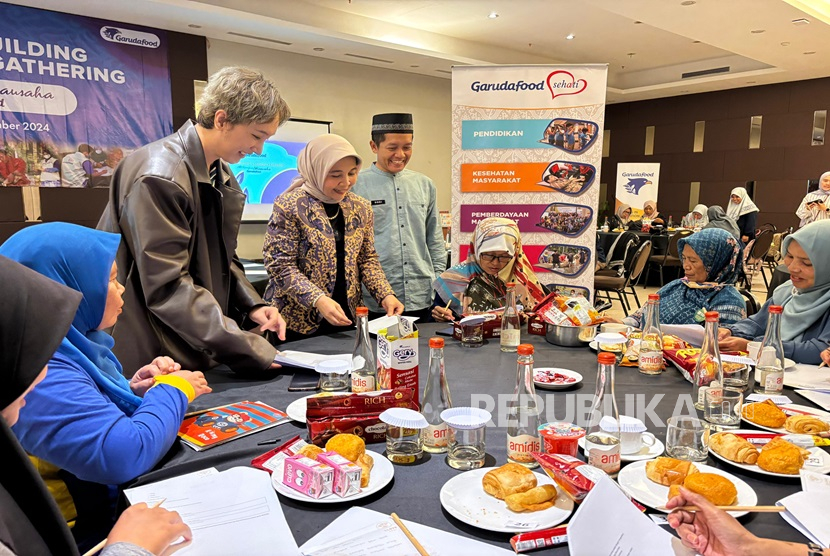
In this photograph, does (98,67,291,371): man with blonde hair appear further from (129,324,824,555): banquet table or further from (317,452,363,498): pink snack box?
(317,452,363,498): pink snack box

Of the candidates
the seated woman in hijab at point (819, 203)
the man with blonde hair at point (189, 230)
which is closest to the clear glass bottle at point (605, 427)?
the man with blonde hair at point (189, 230)

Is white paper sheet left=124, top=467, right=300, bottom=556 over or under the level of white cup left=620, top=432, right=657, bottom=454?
under

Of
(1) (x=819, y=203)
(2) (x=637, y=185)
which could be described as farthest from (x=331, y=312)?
(1) (x=819, y=203)

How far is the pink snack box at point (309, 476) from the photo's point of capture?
1021mm

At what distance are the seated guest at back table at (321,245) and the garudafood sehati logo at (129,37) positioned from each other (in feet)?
15.8

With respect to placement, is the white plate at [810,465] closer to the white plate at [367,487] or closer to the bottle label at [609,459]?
the bottle label at [609,459]

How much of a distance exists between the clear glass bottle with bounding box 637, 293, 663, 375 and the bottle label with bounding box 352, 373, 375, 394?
0.89m

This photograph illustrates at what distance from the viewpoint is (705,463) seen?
1.18 m

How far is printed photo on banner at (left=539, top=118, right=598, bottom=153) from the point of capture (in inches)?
136

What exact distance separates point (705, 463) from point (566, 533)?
46 cm

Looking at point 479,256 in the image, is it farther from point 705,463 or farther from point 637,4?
point 637,4

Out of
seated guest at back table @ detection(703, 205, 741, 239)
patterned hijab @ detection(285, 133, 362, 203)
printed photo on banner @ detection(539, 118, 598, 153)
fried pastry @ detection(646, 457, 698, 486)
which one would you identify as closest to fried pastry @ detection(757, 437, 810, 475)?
fried pastry @ detection(646, 457, 698, 486)

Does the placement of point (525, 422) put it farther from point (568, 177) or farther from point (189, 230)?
point (568, 177)

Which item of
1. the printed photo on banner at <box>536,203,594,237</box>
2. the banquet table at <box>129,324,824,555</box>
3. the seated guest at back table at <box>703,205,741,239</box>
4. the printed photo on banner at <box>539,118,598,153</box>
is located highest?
the printed photo on banner at <box>539,118,598,153</box>
